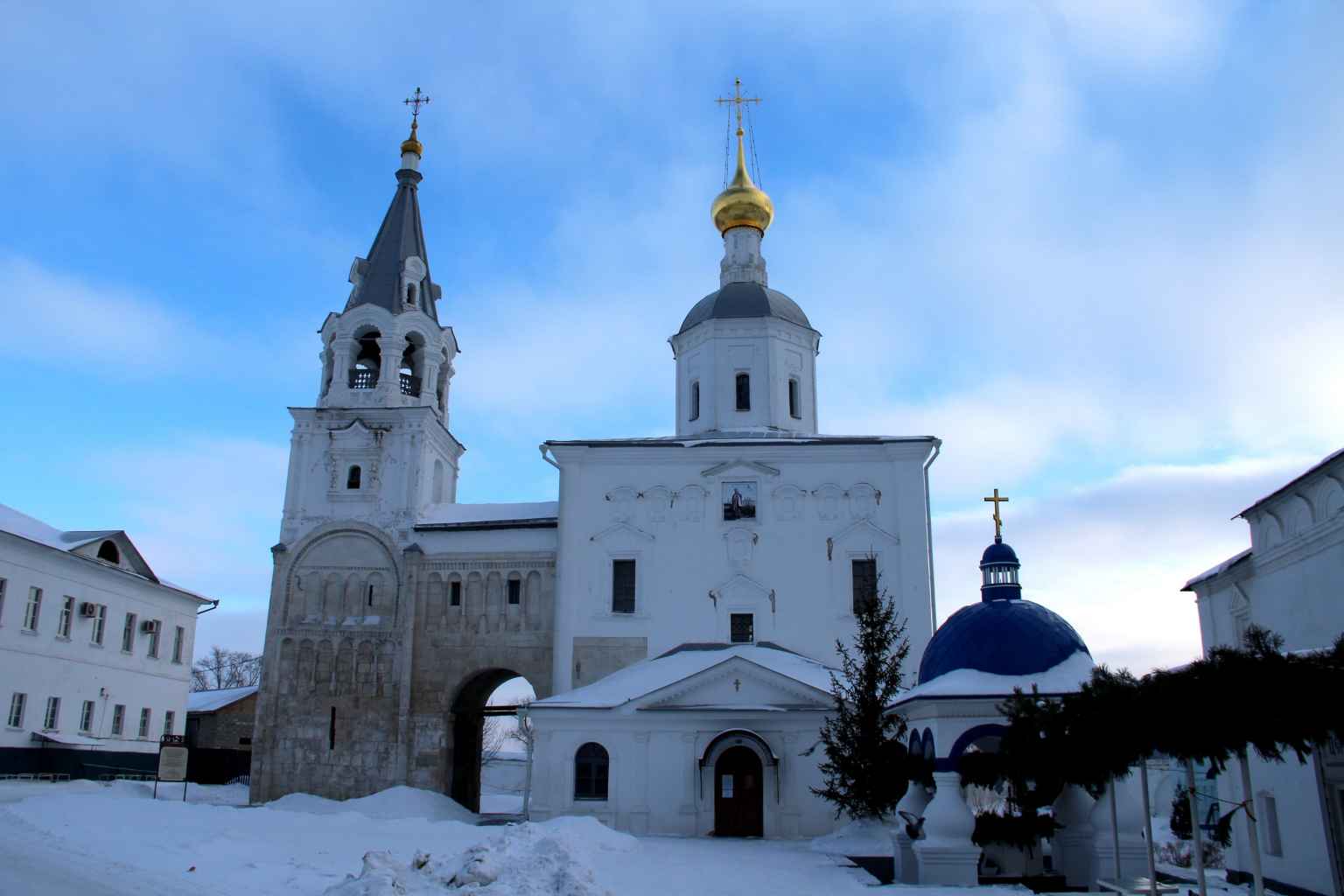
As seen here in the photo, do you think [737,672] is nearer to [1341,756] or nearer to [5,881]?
[1341,756]

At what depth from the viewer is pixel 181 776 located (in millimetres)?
21312

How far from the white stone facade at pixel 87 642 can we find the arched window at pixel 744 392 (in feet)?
56.2

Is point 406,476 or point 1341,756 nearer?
point 1341,756

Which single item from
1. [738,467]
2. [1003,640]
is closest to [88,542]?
[738,467]

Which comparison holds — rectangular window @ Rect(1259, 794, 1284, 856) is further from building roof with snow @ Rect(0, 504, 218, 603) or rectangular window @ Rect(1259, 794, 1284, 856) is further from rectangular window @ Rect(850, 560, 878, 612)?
building roof with snow @ Rect(0, 504, 218, 603)

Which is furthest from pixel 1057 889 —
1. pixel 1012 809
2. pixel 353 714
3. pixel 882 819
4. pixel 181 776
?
pixel 353 714

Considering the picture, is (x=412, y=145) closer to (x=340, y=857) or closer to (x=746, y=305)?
(x=746, y=305)

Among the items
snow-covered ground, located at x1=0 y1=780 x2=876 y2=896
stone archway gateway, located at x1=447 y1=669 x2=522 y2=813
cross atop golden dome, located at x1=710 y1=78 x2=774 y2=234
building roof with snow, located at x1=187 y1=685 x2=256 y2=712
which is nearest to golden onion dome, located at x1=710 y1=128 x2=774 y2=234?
cross atop golden dome, located at x1=710 y1=78 x2=774 y2=234

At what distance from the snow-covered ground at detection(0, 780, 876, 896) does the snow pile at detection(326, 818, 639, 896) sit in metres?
0.02

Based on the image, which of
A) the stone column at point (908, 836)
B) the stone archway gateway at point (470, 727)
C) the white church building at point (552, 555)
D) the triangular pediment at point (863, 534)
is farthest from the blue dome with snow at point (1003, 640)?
the stone archway gateway at point (470, 727)

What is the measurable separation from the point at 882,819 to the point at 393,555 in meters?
14.7

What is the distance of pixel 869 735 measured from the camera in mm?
17719

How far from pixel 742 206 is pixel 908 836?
2121 centimetres

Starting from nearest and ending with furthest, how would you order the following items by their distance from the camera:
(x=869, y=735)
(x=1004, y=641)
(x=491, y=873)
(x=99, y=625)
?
1. (x=491, y=873)
2. (x=1004, y=641)
3. (x=869, y=735)
4. (x=99, y=625)
